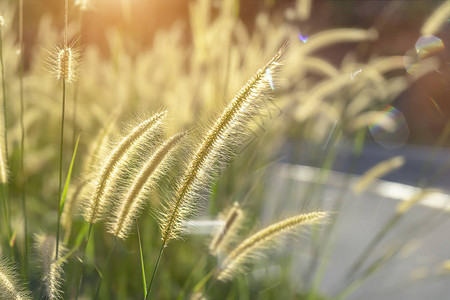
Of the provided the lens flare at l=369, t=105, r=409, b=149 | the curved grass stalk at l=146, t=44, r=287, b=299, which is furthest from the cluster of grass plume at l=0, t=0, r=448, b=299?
the lens flare at l=369, t=105, r=409, b=149

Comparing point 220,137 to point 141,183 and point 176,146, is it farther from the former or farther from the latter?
point 141,183

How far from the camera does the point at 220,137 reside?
899 mm

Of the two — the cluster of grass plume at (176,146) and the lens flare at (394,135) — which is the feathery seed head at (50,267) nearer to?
the cluster of grass plume at (176,146)

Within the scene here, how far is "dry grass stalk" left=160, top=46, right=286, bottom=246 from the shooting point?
2.87 feet

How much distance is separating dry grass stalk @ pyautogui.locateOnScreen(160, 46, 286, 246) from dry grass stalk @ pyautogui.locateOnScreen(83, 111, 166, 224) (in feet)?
0.39

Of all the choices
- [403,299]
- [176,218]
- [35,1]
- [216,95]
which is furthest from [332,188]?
[35,1]

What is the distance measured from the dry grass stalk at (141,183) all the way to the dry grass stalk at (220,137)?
0.06 metres

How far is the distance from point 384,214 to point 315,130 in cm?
66

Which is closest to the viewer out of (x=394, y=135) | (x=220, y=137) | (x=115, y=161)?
(x=220, y=137)

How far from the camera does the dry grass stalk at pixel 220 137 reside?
87 cm

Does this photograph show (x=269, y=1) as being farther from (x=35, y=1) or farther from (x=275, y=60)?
(x=35, y=1)

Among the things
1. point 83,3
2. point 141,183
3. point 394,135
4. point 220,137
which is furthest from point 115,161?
point 394,135

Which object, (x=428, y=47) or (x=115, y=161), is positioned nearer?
(x=115, y=161)

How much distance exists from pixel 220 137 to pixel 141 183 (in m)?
0.21
